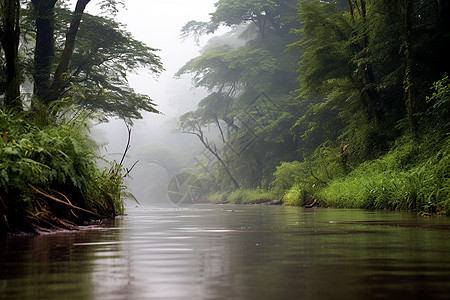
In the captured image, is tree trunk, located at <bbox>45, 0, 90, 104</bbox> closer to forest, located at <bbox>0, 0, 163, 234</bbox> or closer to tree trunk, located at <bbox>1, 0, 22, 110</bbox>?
forest, located at <bbox>0, 0, 163, 234</bbox>

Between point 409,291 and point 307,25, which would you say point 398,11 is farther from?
point 409,291

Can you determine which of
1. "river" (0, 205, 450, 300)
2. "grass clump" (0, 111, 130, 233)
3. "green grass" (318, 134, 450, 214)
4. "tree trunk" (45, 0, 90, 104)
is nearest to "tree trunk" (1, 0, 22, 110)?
"grass clump" (0, 111, 130, 233)

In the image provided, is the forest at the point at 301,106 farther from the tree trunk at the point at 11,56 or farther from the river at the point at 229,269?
the river at the point at 229,269

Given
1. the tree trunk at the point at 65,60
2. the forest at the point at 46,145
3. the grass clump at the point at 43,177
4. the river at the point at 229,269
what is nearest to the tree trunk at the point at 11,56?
the forest at the point at 46,145

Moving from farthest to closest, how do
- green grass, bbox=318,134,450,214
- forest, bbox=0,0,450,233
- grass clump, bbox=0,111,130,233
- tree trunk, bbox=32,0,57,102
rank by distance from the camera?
tree trunk, bbox=32,0,57,102 → green grass, bbox=318,134,450,214 → forest, bbox=0,0,450,233 → grass clump, bbox=0,111,130,233

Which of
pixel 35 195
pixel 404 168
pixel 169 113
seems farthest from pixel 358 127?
pixel 169 113

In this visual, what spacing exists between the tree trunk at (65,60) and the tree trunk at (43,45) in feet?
1.23

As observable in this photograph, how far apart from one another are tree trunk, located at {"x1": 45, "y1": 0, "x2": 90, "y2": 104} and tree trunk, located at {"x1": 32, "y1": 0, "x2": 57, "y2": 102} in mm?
375

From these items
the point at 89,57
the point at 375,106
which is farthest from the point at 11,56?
the point at 375,106

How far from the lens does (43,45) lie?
13.8 m

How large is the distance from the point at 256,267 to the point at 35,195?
11.2 ft

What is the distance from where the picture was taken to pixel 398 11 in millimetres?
12836

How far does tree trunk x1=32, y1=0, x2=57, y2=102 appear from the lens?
12750mm

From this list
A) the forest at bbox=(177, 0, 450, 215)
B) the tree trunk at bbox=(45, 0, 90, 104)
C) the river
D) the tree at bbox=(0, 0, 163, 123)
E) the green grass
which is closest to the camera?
the river
